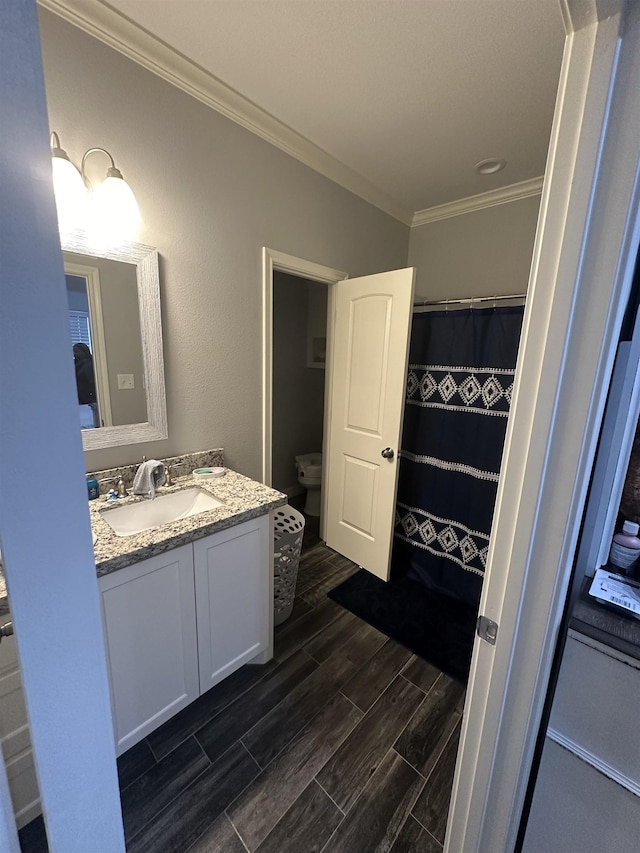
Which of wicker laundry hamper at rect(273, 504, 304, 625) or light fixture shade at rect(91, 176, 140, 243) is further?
wicker laundry hamper at rect(273, 504, 304, 625)

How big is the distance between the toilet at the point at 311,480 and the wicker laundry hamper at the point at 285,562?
1.22m

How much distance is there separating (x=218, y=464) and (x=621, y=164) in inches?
70.5

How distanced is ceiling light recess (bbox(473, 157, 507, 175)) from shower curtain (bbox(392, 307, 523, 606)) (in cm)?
82

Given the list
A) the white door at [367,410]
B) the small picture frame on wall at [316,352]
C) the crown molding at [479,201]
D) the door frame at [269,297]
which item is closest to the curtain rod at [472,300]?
the white door at [367,410]

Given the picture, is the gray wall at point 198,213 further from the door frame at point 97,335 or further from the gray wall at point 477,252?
the gray wall at point 477,252

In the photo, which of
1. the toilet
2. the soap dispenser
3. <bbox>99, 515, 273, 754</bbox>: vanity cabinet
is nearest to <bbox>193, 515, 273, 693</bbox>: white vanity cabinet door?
<bbox>99, 515, 273, 754</bbox>: vanity cabinet

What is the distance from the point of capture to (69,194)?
1.26m

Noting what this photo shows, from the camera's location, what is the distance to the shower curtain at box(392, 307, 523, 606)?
1992 mm

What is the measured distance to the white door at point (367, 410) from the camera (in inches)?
83.9

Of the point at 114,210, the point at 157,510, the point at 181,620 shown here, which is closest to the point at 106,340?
the point at 114,210

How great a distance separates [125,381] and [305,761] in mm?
1646

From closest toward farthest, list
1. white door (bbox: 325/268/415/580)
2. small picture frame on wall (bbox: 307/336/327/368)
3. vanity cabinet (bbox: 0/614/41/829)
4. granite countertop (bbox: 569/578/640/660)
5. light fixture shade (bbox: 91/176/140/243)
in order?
granite countertop (bbox: 569/578/640/660)
vanity cabinet (bbox: 0/614/41/829)
light fixture shade (bbox: 91/176/140/243)
white door (bbox: 325/268/415/580)
small picture frame on wall (bbox: 307/336/327/368)

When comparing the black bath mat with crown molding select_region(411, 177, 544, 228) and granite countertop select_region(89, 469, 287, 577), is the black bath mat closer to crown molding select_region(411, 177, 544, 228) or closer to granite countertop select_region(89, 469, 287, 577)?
granite countertop select_region(89, 469, 287, 577)

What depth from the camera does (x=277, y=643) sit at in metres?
1.83
